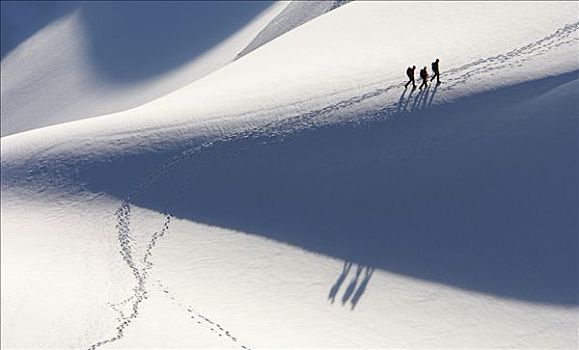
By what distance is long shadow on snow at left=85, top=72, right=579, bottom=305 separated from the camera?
1491 cm

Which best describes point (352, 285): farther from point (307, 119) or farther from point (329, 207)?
point (307, 119)

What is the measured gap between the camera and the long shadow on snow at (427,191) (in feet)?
48.9

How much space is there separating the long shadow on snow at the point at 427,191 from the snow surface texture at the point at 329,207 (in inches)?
2.0

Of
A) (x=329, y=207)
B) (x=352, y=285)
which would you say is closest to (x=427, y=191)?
(x=329, y=207)

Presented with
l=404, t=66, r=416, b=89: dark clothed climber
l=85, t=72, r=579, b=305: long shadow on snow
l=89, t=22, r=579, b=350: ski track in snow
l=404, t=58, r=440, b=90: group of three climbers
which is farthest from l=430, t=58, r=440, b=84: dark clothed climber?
l=85, t=72, r=579, b=305: long shadow on snow

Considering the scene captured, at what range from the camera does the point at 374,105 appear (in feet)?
63.3

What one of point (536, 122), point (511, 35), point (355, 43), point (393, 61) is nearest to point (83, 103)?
point (355, 43)

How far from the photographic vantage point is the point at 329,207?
1748 cm

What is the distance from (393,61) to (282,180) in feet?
20.6

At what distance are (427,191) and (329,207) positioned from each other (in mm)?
2821

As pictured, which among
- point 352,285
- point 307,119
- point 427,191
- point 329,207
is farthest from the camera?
point 307,119

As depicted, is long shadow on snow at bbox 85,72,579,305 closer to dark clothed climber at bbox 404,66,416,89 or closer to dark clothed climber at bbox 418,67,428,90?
dark clothed climber at bbox 418,67,428,90

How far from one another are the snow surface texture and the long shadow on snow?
0.05 metres

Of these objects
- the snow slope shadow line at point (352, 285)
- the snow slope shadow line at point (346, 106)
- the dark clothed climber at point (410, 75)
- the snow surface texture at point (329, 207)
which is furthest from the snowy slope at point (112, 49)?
the snow slope shadow line at point (352, 285)
